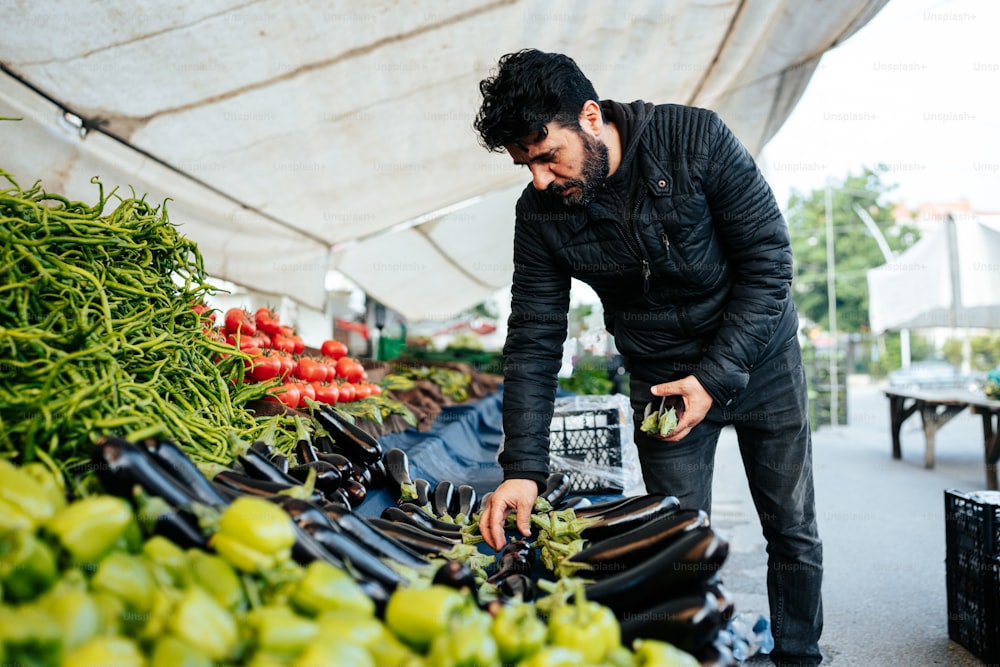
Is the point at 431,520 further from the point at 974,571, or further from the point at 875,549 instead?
the point at 875,549

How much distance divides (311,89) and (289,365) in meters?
1.57

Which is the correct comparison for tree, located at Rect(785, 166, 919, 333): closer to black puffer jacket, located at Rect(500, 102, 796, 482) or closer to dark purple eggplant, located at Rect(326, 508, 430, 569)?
black puffer jacket, located at Rect(500, 102, 796, 482)

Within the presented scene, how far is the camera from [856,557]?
16.4 feet

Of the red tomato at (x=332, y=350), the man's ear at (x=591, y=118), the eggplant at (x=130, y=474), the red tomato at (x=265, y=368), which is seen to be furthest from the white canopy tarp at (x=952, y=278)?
the eggplant at (x=130, y=474)

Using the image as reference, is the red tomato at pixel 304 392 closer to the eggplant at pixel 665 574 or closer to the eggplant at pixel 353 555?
the eggplant at pixel 353 555

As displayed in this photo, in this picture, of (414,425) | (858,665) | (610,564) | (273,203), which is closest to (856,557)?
(858,665)

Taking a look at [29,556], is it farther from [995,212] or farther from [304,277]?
[995,212]

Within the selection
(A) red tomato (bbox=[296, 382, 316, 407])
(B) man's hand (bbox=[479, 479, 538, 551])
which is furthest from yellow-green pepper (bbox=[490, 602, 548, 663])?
(A) red tomato (bbox=[296, 382, 316, 407])

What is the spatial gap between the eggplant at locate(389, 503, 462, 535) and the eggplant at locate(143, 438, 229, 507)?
35.7 inches

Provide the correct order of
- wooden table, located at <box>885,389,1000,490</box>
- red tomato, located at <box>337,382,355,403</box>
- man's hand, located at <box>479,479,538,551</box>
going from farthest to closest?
wooden table, located at <box>885,389,1000,490</box>
red tomato, located at <box>337,382,355,403</box>
man's hand, located at <box>479,479,538,551</box>

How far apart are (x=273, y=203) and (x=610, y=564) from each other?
421 centimetres

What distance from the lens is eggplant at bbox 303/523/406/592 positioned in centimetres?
124

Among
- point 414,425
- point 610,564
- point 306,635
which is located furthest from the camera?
point 414,425

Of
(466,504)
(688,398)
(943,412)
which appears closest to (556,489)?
(466,504)
